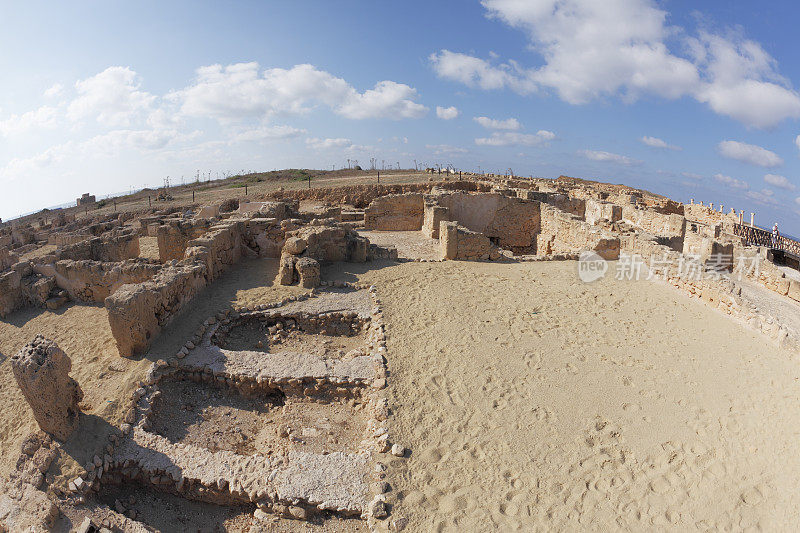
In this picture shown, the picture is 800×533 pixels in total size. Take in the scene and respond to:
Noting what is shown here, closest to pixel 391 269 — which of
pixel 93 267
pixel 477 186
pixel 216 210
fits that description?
pixel 93 267

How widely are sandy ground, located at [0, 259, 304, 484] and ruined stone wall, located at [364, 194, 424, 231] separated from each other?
26.8 feet

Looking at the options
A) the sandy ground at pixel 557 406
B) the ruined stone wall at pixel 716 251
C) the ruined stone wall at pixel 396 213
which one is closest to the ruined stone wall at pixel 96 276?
the sandy ground at pixel 557 406

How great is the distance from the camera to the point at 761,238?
2002 centimetres

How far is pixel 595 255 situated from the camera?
37.7ft

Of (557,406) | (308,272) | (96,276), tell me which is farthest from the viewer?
(308,272)

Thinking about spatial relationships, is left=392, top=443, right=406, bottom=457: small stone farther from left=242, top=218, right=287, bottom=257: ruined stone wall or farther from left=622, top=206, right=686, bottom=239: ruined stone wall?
left=622, top=206, right=686, bottom=239: ruined stone wall

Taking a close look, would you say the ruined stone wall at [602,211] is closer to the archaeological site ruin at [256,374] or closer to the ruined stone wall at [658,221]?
the ruined stone wall at [658,221]

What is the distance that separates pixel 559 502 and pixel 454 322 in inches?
145

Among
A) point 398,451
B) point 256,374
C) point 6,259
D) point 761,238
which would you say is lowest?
point 398,451

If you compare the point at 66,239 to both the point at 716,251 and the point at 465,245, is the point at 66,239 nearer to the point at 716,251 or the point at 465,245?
the point at 465,245

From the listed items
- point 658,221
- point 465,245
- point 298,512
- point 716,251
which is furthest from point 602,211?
point 298,512

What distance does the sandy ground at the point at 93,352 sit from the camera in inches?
204

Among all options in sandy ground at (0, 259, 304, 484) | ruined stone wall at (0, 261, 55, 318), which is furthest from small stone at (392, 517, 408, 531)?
ruined stone wall at (0, 261, 55, 318)

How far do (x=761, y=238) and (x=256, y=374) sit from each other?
23.6 metres
